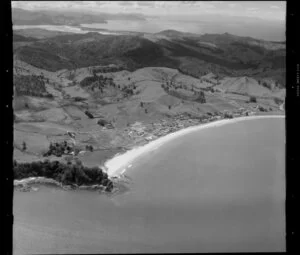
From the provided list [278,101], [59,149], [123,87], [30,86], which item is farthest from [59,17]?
[278,101]

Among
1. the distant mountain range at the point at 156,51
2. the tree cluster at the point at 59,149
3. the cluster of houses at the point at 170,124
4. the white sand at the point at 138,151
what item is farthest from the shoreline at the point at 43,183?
the distant mountain range at the point at 156,51

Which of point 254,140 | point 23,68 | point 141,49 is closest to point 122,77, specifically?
point 141,49

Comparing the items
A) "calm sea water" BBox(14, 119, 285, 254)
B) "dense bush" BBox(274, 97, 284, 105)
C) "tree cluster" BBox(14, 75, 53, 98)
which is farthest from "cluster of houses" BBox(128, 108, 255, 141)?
"tree cluster" BBox(14, 75, 53, 98)

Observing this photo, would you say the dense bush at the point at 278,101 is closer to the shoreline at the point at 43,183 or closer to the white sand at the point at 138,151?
the white sand at the point at 138,151

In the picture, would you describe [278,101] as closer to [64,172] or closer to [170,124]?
[170,124]

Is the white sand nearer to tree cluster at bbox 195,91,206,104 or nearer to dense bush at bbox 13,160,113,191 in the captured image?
dense bush at bbox 13,160,113,191
